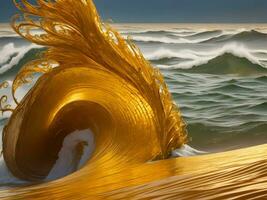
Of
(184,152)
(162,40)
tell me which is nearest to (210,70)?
(162,40)

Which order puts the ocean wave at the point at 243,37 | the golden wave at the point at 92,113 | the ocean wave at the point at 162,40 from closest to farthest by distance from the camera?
the golden wave at the point at 92,113, the ocean wave at the point at 162,40, the ocean wave at the point at 243,37

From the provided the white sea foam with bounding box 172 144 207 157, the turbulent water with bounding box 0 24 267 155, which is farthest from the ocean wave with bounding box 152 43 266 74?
the white sea foam with bounding box 172 144 207 157

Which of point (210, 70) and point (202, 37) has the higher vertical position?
point (202, 37)

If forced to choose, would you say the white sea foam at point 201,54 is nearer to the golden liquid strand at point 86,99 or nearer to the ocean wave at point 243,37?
the ocean wave at point 243,37

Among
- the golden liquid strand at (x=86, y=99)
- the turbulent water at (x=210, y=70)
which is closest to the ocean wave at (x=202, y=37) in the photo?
the turbulent water at (x=210, y=70)

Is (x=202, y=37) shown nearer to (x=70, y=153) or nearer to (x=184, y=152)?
(x=184, y=152)

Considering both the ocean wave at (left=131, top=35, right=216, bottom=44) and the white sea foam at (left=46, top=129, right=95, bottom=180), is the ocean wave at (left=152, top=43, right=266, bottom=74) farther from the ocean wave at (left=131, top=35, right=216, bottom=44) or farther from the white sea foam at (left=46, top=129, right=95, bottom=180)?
the white sea foam at (left=46, top=129, right=95, bottom=180)

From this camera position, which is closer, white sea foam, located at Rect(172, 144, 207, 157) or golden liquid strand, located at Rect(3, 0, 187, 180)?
golden liquid strand, located at Rect(3, 0, 187, 180)
